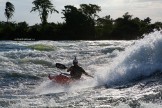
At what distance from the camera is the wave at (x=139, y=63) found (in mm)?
15641

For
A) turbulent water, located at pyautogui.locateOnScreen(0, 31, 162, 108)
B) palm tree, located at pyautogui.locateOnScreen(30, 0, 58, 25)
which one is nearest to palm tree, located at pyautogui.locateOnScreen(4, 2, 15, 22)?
palm tree, located at pyautogui.locateOnScreen(30, 0, 58, 25)

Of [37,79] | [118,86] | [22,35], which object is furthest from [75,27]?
[118,86]

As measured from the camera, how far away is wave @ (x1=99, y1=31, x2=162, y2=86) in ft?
51.3

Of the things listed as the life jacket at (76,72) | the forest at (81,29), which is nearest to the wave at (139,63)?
the life jacket at (76,72)

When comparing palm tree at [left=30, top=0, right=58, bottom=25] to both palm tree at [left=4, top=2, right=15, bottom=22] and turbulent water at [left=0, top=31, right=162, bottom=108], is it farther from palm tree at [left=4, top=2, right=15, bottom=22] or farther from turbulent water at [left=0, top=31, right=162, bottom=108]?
turbulent water at [left=0, top=31, right=162, bottom=108]

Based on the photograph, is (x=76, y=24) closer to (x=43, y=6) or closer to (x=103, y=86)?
(x=43, y=6)

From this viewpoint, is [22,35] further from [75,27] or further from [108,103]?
[108,103]

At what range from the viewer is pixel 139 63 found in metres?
16.6

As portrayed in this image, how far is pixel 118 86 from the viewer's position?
14.1 meters

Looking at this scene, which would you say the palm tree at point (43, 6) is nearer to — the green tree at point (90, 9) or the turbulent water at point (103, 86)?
the green tree at point (90, 9)

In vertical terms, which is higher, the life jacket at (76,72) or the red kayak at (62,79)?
the life jacket at (76,72)

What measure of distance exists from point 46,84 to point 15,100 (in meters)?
4.26

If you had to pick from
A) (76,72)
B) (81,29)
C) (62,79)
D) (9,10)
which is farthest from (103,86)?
(9,10)

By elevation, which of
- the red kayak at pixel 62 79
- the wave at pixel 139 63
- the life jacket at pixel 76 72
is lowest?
the red kayak at pixel 62 79
